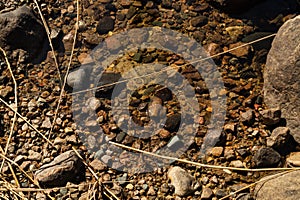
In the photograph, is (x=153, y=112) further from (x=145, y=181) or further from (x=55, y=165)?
(x=55, y=165)

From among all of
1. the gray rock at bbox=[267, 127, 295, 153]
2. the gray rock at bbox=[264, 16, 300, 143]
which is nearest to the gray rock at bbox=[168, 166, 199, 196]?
the gray rock at bbox=[267, 127, 295, 153]

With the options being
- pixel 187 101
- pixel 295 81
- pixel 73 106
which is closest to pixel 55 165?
pixel 73 106

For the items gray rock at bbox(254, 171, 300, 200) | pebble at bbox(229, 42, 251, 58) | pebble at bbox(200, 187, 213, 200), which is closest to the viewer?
gray rock at bbox(254, 171, 300, 200)

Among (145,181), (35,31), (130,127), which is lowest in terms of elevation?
(145,181)

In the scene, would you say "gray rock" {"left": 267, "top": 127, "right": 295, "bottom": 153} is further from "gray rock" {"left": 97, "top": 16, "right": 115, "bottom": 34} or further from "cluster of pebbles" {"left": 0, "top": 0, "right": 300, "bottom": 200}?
"gray rock" {"left": 97, "top": 16, "right": 115, "bottom": 34}

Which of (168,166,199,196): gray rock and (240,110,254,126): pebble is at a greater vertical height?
(240,110,254,126): pebble

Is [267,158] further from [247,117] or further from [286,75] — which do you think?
[286,75]
